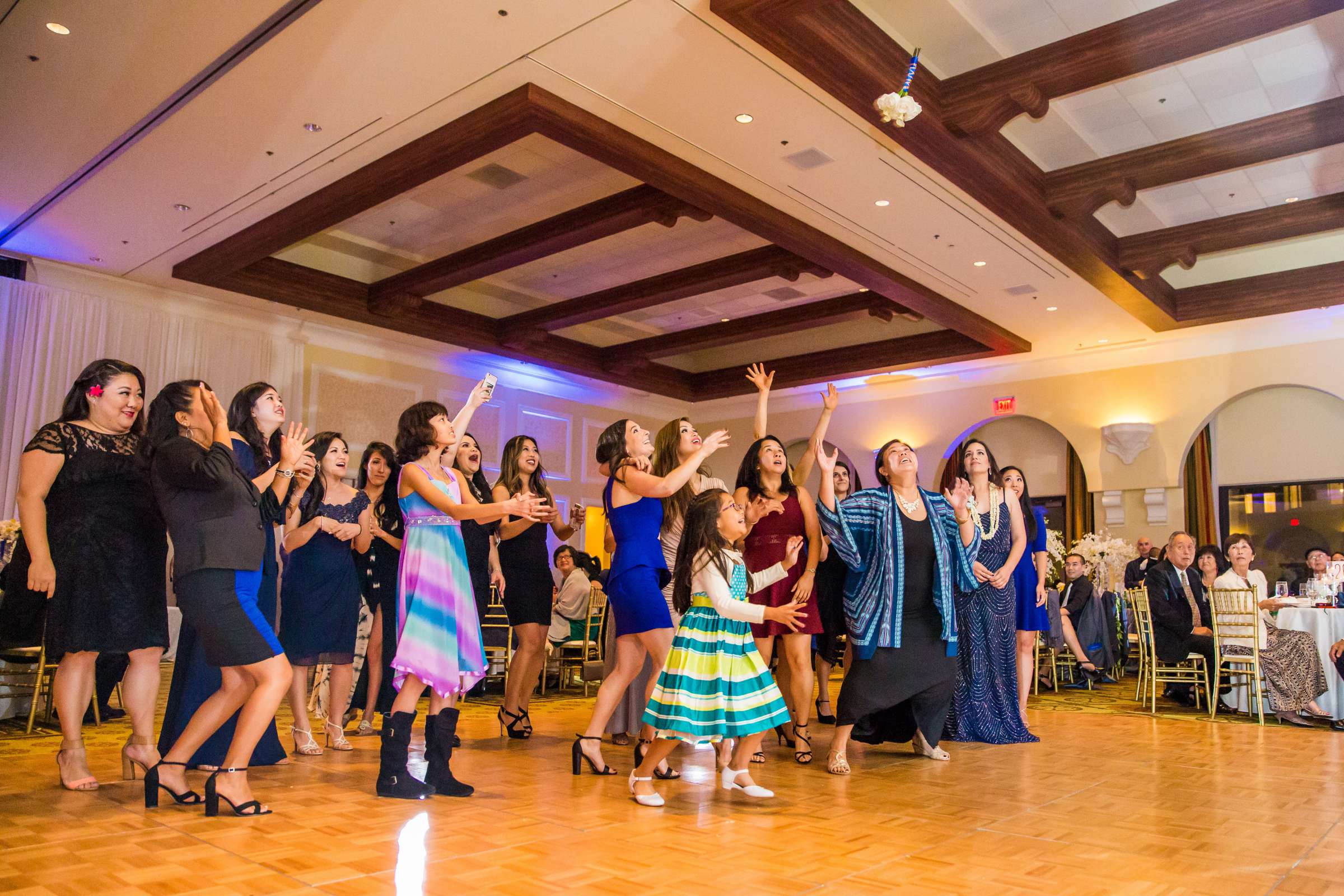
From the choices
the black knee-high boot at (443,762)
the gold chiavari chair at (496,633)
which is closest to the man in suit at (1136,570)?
the gold chiavari chair at (496,633)

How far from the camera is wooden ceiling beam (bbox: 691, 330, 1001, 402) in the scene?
11578mm

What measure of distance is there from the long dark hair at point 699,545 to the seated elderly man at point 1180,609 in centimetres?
502

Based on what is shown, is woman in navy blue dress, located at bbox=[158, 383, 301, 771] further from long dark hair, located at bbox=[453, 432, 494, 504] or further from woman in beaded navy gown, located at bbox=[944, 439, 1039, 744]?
woman in beaded navy gown, located at bbox=[944, 439, 1039, 744]

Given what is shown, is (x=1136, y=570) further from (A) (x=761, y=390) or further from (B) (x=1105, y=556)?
(A) (x=761, y=390)

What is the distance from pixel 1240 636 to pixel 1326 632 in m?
0.48

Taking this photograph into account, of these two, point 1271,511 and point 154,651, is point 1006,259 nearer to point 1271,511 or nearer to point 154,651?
point 1271,511

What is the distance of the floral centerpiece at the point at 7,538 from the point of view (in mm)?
5535

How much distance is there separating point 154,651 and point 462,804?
1329 millimetres

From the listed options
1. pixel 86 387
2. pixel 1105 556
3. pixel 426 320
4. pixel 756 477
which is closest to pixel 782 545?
pixel 756 477

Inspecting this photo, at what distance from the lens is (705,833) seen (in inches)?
115

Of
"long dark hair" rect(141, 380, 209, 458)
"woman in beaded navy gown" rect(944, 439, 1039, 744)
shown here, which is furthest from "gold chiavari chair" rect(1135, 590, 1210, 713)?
"long dark hair" rect(141, 380, 209, 458)

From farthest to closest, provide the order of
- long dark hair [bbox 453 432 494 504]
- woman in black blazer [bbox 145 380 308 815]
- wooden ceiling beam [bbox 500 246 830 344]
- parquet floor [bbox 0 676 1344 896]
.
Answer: wooden ceiling beam [bbox 500 246 830 344] → long dark hair [bbox 453 432 494 504] → woman in black blazer [bbox 145 380 308 815] → parquet floor [bbox 0 676 1344 896]

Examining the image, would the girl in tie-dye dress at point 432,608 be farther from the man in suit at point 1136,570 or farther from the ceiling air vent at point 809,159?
the man in suit at point 1136,570

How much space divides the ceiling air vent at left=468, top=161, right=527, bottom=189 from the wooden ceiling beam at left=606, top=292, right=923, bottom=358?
163 inches
